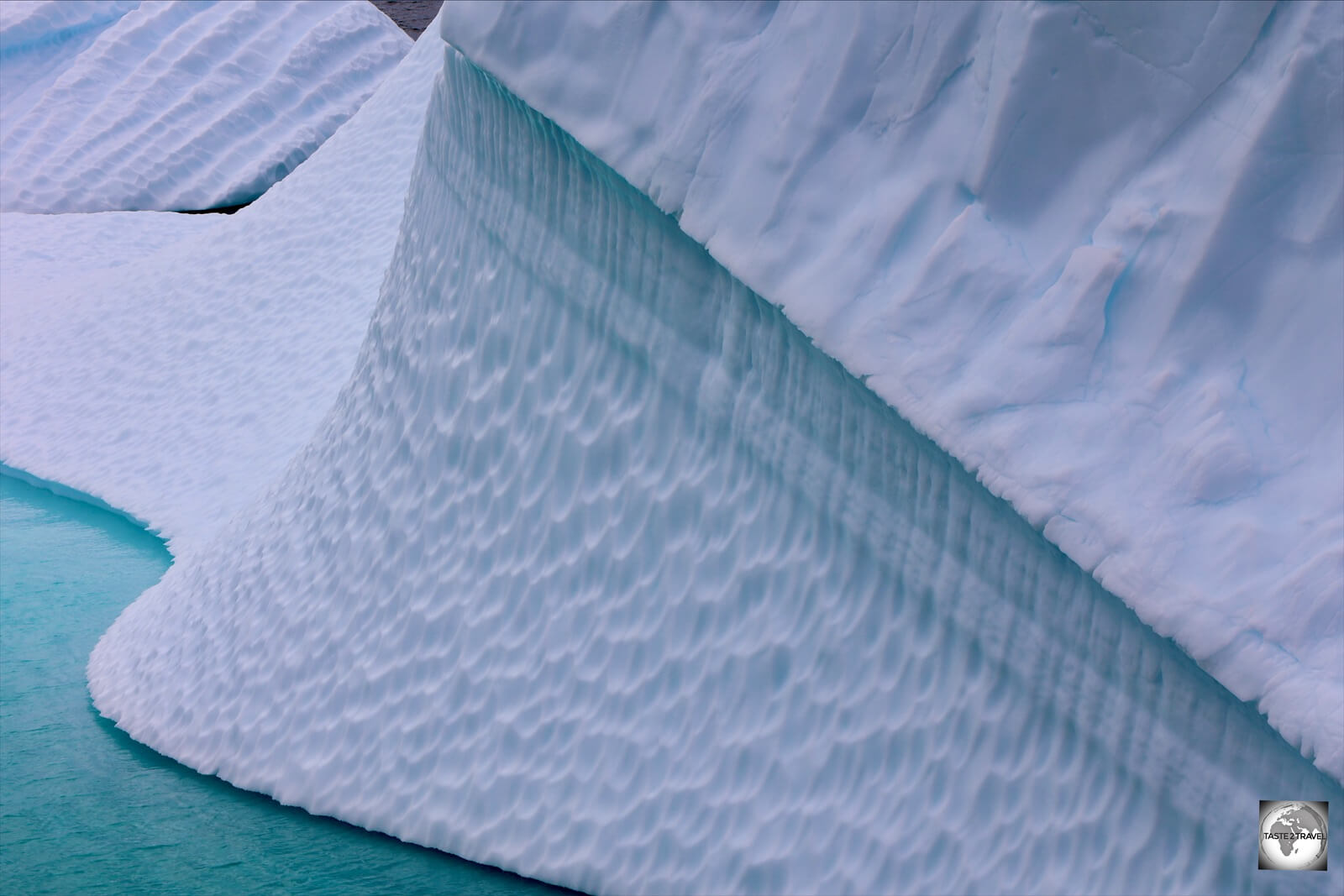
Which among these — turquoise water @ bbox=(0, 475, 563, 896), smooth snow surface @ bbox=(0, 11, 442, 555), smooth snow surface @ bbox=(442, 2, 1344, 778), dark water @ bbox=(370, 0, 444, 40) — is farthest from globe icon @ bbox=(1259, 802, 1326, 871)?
dark water @ bbox=(370, 0, 444, 40)

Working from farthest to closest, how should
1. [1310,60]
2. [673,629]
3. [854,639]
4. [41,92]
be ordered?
[41,92]
[673,629]
[854,639]
[1310,60]

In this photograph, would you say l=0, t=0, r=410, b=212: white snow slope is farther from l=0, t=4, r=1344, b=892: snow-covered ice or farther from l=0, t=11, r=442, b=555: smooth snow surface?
l=0, t=4, r=1344, b=892: snow-covered ice

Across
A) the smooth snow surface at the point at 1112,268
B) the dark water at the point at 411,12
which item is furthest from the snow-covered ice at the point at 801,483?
the dark water at the point at 411,12

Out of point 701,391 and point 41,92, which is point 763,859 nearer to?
point 701,391

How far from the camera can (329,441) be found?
3.54 metres

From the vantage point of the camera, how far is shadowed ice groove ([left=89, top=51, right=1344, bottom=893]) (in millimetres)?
2336

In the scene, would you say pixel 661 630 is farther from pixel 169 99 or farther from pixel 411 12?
pixel 411 12

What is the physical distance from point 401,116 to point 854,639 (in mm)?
4007

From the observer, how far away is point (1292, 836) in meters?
2.14

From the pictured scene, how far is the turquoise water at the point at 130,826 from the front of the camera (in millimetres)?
2809

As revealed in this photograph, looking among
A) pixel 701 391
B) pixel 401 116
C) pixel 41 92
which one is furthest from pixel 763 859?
pixel 41 92

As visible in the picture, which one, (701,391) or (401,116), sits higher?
(401,116)

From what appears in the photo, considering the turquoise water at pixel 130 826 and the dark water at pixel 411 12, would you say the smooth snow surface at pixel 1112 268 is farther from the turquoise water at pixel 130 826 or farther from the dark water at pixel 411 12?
Result: the dark water at pixel 411 12

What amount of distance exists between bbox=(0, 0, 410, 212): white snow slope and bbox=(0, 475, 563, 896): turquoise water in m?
5.25
